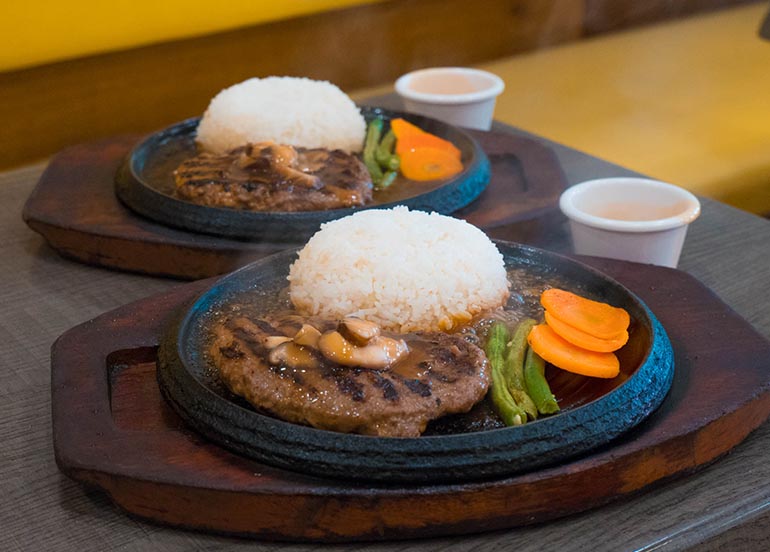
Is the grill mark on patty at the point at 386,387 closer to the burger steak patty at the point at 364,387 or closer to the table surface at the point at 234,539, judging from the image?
the burger steak patty at the point at 364,387

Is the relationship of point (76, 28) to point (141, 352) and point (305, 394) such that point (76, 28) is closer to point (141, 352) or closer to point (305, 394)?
point (141, 352)

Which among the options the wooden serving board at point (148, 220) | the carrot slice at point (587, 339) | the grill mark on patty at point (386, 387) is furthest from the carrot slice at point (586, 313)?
the wooden serving board at point (148, 220)

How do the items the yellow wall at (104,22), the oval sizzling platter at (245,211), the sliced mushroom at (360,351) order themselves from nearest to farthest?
the sliced mushroom at (360,351), the oval sizzling platter at (245,211), the yellow wall at (104,22)

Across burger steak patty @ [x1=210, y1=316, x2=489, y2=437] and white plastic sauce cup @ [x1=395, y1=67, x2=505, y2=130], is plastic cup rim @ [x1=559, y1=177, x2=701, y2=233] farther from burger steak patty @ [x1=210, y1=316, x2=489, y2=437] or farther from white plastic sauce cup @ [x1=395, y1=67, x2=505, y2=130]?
white plastic sauce cup @ [x1=395, y1=67, x2=505, y2=130]

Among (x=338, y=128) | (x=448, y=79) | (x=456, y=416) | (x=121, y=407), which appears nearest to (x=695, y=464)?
(x=456, y=416)

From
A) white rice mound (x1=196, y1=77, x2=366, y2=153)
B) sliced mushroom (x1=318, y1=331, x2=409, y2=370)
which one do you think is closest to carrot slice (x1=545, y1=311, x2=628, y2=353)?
sliced mushroom (x1=318, y1=331, x2=409, y2=370)

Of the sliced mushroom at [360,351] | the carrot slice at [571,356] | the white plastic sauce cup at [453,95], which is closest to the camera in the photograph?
the sliced mushroom at [360,351]
